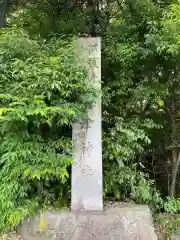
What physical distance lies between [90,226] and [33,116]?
4.95ft

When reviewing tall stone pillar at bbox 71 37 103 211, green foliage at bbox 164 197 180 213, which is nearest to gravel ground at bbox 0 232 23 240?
tall stone pillar at bbox 71 37 103 211

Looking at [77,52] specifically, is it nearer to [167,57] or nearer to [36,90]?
[36,90]

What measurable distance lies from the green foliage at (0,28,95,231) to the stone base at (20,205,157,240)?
0.23 metres

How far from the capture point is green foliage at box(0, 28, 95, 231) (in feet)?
9.34

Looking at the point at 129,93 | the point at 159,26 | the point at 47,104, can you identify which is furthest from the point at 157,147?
the point at 47,104

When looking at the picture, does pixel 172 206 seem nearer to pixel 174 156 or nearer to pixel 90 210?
pixel 174 156

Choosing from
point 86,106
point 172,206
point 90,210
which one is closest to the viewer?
point 90,210

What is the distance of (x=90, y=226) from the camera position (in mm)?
2908

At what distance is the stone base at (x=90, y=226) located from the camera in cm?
288

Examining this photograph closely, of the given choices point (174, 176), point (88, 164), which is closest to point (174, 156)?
point (174, 176)

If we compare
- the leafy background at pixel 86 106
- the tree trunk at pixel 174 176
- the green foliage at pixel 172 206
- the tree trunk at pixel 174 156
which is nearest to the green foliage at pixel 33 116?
the leafy background at pixel 86 106

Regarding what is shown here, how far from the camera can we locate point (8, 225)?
295 centimetres

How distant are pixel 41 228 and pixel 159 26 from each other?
10.6ft

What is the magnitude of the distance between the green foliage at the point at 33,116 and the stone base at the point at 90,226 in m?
0.23
